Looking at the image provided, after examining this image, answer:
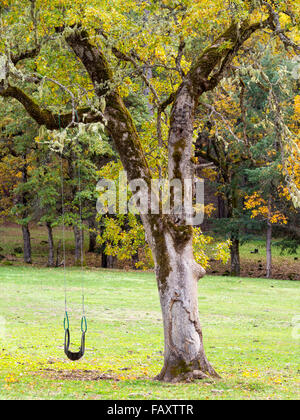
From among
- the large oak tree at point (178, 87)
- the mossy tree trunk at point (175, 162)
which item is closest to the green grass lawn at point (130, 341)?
the mossy tree trunk at point (175, 162)

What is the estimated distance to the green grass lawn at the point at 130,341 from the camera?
8.39 meters

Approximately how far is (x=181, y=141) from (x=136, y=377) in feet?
12.3

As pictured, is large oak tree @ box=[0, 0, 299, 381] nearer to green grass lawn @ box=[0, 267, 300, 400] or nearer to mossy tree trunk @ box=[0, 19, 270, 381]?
mossy tree trunk @ box=[0, 19, 270, 381]

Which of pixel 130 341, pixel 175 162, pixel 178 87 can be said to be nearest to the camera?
pixel 175 162

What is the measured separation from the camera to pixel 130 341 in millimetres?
13617

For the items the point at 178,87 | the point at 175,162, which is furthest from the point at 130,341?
the point at 178,87

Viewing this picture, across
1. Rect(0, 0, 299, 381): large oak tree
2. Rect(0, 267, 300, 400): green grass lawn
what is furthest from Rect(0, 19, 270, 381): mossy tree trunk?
Rect(0, 267, 300, 400): green grass lawn

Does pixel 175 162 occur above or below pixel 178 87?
below

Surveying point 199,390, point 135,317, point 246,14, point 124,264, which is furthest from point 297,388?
point 124,264

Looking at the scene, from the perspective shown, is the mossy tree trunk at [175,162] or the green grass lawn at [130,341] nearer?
the green grass lawn at [130,341]

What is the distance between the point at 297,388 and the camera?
8922 millimetres

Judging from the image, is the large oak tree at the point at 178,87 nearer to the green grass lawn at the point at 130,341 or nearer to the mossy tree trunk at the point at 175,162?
the mossy tree trunk at the point at 175,162

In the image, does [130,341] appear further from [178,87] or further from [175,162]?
[178,87]

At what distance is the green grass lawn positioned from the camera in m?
8.39
